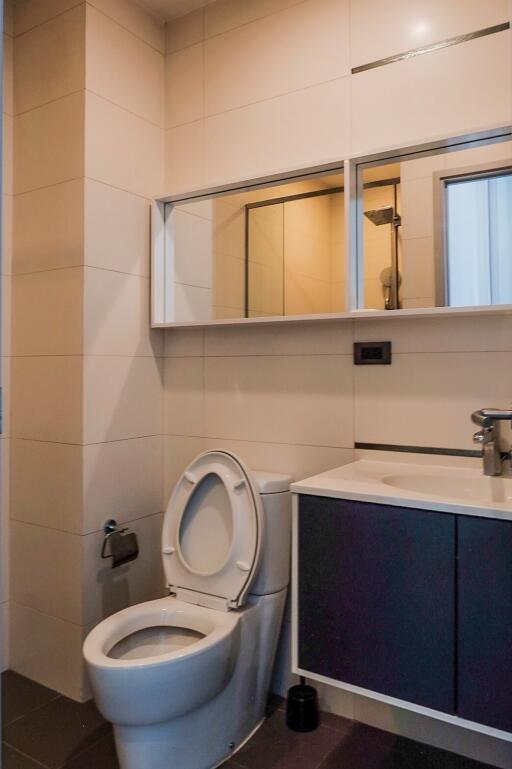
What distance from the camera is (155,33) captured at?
7.28 feet

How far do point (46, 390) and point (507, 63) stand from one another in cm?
179

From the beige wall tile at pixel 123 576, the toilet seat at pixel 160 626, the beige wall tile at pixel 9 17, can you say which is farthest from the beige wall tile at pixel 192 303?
the beige wall tile at pixel 9 17

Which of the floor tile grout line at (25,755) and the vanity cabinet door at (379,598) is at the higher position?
the vanity cabinet door at (379,598)

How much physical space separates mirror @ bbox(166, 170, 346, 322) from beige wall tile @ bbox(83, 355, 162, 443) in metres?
0.26

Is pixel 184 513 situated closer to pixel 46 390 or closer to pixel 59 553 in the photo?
pixel 59 553

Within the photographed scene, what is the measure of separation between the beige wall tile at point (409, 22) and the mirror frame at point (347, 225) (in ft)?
1.19

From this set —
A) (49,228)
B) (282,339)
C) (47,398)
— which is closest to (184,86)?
(49,228)

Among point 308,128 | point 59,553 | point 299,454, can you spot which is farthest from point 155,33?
point 59,553

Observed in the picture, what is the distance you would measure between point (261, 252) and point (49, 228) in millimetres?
765

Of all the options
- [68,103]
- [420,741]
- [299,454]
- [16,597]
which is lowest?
[420,741]

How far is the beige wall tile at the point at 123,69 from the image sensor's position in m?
1.95

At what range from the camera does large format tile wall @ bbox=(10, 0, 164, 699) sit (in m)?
1.93

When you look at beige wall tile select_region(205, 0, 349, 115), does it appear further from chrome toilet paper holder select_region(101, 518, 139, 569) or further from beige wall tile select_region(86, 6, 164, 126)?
chrome toilet paper holder select_region(101, 518, 139, 569)

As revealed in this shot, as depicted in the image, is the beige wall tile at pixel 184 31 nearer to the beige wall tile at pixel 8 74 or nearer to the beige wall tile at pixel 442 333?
the beige wall tile at pixel 8 74
